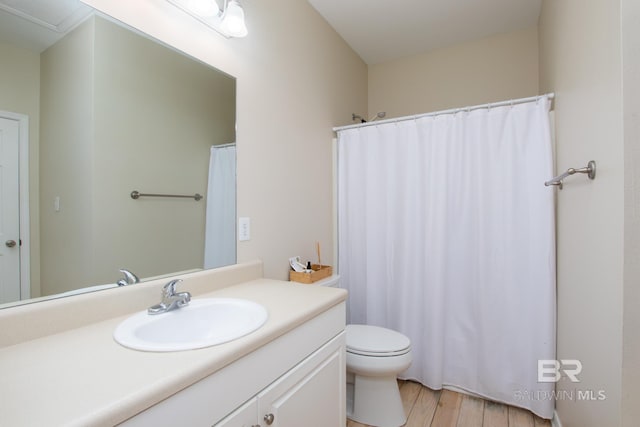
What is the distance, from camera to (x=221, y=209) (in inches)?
57.7

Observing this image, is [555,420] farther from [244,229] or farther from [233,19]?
[233,19]

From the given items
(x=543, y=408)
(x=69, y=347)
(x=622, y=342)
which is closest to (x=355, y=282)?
(x=543, y=408)

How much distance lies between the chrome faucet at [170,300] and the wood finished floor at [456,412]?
1178 mm

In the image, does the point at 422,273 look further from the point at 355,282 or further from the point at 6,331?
the point at 6,331

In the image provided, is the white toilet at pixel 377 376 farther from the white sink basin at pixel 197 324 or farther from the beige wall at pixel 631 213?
the beige wall at pixel 631 213

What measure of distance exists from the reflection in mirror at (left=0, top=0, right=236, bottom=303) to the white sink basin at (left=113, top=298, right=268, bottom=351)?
0.72ft

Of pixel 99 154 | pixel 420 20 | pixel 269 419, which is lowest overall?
pixel 269 419

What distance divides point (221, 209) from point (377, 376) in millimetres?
1179

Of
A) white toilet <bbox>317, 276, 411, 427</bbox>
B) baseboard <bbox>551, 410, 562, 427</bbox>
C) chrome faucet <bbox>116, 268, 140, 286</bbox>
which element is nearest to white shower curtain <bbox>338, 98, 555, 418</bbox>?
baseboard <bbox>551, 410, 562, 427</bbox>

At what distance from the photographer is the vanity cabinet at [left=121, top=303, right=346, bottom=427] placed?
2.14 ft

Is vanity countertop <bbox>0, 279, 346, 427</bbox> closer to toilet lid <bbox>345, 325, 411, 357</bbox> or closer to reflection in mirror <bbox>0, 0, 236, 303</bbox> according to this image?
reflection in mirror <bbox>0, 0, 236, 303</bbox>

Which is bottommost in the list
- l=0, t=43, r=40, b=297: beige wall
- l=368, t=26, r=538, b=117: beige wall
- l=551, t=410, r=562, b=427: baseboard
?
l=551, t=410, r=562, b=427: baseboard

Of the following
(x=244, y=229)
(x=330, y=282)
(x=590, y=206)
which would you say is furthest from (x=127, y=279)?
(x=590, y=206)

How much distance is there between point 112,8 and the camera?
3.47ft
